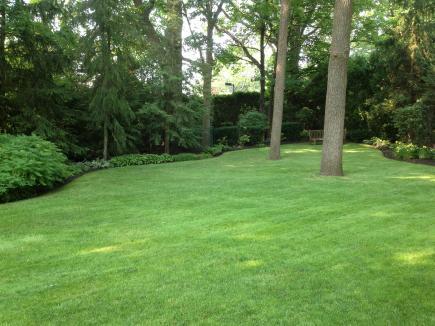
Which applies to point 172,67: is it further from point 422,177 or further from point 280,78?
point 422,177

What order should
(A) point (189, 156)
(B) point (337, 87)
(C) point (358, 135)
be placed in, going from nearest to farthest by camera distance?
1. (B) point (337, 87)
2. (A) point (189, 156)
3. (C) point (358, 135)

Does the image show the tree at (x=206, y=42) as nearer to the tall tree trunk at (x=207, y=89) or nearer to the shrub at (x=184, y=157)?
the tall tree trunk at (x=207, y=89)

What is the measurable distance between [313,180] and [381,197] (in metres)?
2.13

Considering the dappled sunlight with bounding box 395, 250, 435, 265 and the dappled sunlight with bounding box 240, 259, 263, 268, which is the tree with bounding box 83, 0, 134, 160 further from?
the dappled sunlight with bounding box 395, 250, 435, 265

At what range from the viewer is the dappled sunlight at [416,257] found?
3862 mm

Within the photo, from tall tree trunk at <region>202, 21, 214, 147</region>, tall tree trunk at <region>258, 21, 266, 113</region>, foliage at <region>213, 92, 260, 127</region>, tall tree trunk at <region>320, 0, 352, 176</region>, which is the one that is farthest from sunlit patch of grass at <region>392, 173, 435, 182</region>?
foliage at <region>213, 92, 260, 127</region>

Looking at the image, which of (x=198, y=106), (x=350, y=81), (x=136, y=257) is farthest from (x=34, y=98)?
(x=350, y=81)

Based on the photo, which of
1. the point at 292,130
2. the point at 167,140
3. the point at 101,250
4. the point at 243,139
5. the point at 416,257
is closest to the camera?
the point at 416,257

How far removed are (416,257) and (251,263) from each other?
170 cm

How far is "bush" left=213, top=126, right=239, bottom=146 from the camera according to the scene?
800 inches

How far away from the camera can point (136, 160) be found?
45.1ft

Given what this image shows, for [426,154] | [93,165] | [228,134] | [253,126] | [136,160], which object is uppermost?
[253,126]

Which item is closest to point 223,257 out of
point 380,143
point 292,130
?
point 380,143

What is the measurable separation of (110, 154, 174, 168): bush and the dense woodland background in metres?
0.64
